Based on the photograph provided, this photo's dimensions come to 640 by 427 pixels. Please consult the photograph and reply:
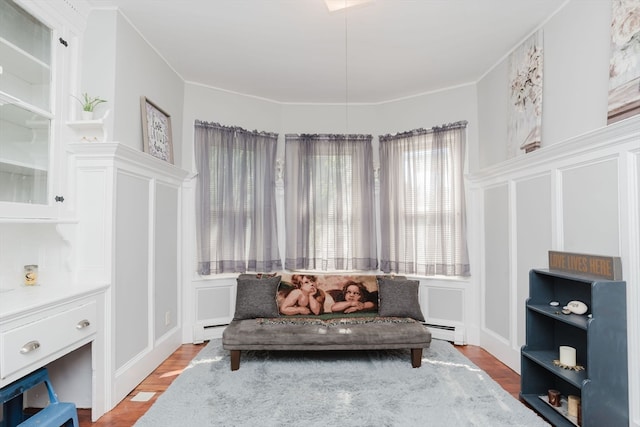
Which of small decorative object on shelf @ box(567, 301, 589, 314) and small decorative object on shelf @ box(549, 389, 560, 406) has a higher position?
small decorative object on shelf @ box(567, 301, 589, 314)

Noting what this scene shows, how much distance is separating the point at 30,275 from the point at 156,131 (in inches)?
62.3

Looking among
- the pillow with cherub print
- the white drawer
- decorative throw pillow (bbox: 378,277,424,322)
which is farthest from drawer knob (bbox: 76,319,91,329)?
decorative throw pillow (bbox: 378,277,424,322)

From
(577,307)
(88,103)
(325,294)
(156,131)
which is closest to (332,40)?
(156,131)

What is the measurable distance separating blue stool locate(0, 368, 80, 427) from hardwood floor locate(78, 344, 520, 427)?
306 mm

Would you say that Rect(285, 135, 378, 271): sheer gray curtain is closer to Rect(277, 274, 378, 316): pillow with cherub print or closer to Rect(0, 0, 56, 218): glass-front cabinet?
Rect(277, 274, 378, 316): pillow with cherub print

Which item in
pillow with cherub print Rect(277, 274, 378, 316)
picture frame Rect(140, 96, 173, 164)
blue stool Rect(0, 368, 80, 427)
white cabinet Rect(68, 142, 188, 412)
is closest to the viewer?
blue stool Rect(0, 368, 80, 427)

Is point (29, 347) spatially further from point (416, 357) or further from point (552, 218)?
point (552, 218)

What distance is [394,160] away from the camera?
415 cm

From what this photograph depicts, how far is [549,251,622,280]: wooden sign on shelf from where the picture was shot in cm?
196

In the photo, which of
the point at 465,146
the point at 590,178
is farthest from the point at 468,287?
the point at 590,178

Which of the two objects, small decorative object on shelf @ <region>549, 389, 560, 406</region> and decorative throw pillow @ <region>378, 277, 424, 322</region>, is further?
decorative throw pillow @ <region>378, 277, 424, 322</region>

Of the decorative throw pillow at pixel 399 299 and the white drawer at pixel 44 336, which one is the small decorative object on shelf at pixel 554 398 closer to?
the decorative throw pillow at pixel 399 299

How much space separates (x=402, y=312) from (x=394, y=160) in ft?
5.92

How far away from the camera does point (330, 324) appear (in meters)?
3.19
